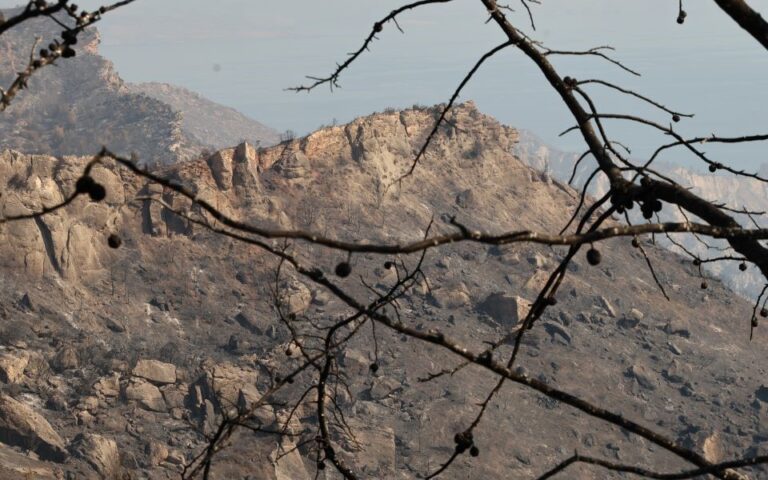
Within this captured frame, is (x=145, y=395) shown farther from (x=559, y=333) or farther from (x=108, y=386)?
(x=559, y=333)

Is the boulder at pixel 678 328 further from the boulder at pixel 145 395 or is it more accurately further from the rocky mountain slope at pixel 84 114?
the rocky mountain slope at pixel 84 114

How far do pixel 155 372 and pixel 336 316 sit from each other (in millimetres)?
8664

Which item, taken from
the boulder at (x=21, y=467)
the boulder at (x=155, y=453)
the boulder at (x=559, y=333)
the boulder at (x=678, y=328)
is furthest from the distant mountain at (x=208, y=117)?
the boulder at (x=21, y=467)

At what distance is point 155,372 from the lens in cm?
3234

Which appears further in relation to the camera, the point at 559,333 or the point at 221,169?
the point at 221,169

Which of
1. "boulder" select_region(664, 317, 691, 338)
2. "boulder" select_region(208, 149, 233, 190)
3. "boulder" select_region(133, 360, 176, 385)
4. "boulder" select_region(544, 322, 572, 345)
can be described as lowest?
"boulder" select_region(133, 360, 176, 385)

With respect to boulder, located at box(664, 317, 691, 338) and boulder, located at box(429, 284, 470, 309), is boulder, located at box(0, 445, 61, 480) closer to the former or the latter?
boulder, located at box(429, 284, 470, 309)

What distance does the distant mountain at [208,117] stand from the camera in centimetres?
16325

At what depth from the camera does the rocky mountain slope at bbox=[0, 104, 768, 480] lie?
99.7ft

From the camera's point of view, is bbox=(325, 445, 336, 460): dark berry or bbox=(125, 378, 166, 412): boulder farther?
bbox=(125, 378, 166, 412): boulder

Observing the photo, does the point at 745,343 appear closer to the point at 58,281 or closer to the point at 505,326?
the point at 505,326

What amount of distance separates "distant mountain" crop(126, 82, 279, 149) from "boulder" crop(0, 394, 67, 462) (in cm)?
13167

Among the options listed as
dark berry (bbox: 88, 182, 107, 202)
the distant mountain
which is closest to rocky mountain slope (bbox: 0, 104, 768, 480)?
dark berry (bbox: 88, 182, 107, 202)

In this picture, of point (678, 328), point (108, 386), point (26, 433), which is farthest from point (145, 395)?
point (678, 328)
